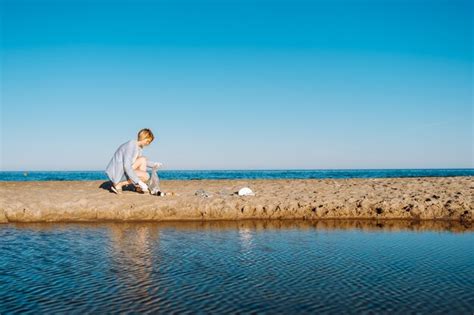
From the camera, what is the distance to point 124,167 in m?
11.4

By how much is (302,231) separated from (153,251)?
342cm

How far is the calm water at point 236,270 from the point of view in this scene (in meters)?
4.45

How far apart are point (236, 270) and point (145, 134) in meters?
6.63

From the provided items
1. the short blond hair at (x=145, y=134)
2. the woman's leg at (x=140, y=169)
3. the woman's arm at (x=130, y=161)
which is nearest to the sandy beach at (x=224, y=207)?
the woman's leg at (x=140, y=169)

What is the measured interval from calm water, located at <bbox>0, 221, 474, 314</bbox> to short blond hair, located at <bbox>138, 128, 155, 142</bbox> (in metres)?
3.16

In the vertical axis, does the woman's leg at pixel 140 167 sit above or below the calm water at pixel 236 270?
above

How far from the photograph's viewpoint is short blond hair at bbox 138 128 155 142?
11.4 metres

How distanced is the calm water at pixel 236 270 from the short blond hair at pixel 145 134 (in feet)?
10.4

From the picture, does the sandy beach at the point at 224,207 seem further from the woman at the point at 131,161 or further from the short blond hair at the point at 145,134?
the short blond hair at the point at 145,134

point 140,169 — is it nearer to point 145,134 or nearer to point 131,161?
point 131,161

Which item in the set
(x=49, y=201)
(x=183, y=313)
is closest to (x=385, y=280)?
(x=183, y=313)

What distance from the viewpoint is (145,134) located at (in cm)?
1144

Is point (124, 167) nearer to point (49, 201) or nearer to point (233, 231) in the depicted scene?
point (49, 201)

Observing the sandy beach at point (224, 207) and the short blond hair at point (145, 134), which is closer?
the sandy beach at point (224, 207)
